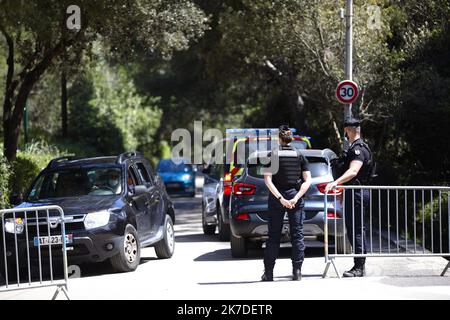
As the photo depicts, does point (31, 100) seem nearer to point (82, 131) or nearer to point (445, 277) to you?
point (82, 131)

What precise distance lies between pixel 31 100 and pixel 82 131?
7767 millimetres

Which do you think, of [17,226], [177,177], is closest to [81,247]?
[17,226]

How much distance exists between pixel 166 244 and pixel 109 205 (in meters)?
2.24

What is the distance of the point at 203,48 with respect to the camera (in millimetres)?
30797

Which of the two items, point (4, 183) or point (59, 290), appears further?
point (4, 183)

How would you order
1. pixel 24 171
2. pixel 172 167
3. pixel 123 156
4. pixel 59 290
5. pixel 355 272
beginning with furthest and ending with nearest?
pixel 172 167 < pixel 24 171 < pixel 123 156 < pixel 355 272 < pixel 59 290

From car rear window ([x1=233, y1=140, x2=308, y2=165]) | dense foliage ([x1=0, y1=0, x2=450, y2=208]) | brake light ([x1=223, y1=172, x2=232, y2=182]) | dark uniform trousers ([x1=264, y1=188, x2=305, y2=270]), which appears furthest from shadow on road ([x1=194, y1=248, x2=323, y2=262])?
dense foliage ([x1=0, y1=0, x2=450, y2=208])

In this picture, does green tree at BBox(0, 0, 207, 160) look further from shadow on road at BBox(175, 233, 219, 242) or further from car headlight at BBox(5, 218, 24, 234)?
car headlight at BBox(5, 218, 24, 234)

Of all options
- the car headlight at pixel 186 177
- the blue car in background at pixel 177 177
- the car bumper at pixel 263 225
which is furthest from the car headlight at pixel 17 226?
the car headlight at pixel 186 177

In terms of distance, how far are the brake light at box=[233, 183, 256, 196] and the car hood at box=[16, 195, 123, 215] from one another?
6.43 ft

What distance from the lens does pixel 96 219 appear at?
12.1 m

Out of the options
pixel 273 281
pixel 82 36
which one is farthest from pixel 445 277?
pixel 82 36

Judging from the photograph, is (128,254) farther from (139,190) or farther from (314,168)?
(314,168)

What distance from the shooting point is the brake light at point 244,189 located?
44.9 ft
